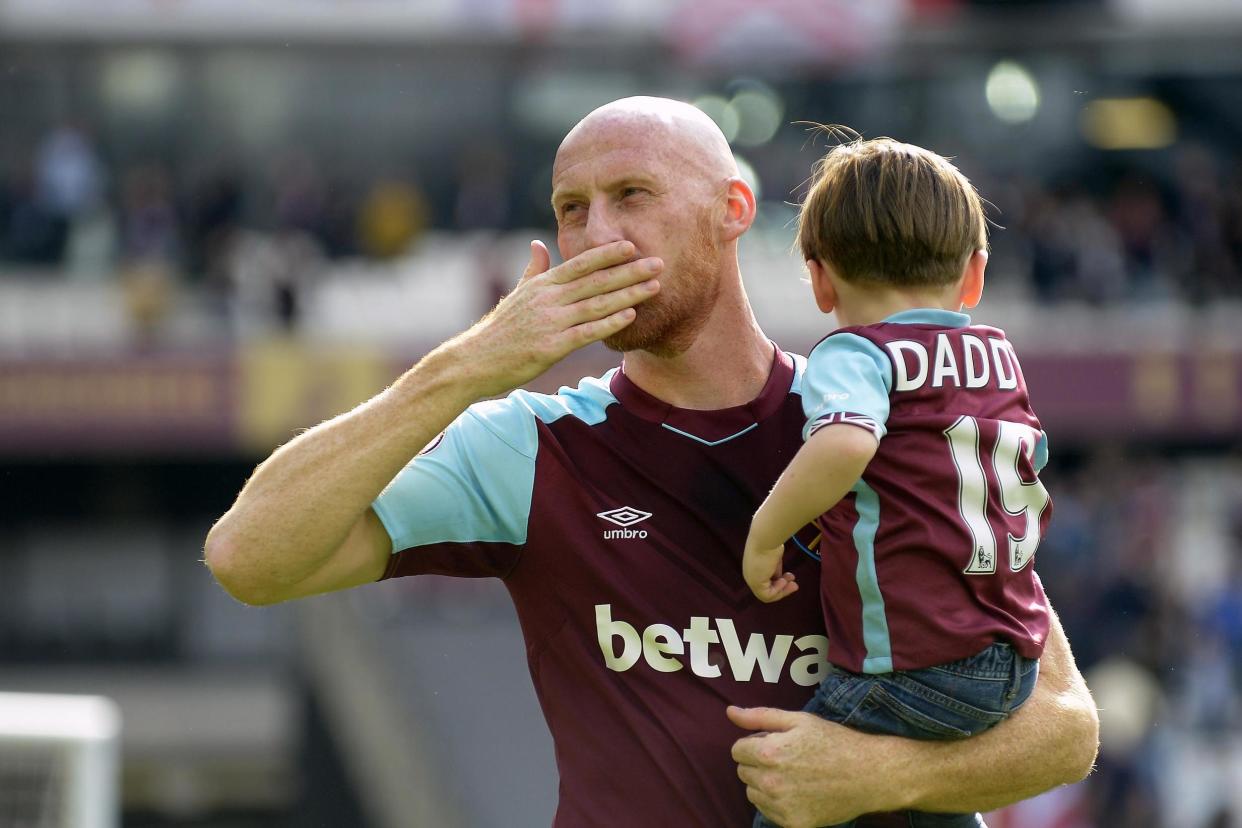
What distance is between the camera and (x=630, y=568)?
3072 millimetres

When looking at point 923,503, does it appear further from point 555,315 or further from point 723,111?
point 723,111

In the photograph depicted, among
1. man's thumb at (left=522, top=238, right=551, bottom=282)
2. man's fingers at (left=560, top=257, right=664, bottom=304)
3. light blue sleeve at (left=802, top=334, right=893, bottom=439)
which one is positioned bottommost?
light blue sleeve at (left=802, top=334, right=893, bottom=439)

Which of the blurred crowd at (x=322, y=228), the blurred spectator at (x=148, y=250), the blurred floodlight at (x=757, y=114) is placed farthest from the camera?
the blurred floodlight at (x=757, y=114)

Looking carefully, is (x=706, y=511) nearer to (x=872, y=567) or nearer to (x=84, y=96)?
(x=872, y=567)

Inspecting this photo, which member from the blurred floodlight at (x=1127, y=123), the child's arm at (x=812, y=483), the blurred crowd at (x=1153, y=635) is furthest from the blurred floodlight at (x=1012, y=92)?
the child's arm at (x=812, y=483)

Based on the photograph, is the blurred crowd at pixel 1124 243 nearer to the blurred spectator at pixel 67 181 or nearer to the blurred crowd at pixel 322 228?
the blurred crowd at pixel 322 228

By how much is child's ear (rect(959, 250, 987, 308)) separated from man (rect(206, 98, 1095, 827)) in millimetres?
364

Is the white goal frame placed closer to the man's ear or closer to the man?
the man

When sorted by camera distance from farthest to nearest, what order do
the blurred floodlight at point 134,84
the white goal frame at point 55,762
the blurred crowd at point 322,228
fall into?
1. the blurred floodlight at point 134,84
2. the blurred crowd at point 322,228
3. the white goal frame at point 55,762

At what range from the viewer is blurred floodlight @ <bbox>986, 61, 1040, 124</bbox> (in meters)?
22.0

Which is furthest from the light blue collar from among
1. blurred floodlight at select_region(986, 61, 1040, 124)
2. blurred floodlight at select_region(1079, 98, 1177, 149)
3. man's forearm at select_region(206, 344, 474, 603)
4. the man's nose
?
blurred floodlight at select_region(1079, 98, 1177, 149)

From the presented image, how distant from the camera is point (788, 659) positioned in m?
3.01

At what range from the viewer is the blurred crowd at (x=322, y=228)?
1905 cm

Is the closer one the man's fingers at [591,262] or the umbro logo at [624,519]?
the man's fingers at [591,262]
